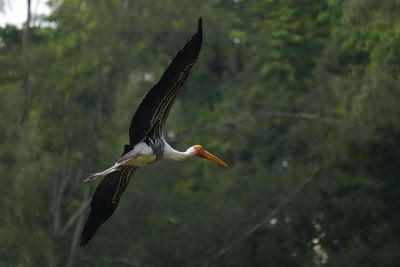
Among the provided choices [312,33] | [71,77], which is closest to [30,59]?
[71,77]

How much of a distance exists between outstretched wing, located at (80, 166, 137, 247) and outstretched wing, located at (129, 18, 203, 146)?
574 mm

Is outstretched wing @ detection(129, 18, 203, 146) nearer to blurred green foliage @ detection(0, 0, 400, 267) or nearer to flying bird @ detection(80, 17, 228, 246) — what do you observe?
flying bird @ detection(80, 17, 228, 246)

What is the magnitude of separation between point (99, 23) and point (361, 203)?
7713 millimetres

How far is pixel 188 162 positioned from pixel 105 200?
617 inches

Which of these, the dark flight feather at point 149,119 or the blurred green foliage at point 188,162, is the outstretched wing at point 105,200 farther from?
the blurred green foliage at point 188,162

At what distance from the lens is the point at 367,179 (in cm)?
2422

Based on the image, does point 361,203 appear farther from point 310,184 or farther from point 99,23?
point 99,23

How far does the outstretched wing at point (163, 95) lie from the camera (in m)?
11.9

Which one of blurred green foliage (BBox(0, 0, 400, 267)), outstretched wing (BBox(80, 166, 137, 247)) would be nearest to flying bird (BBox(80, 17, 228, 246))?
outstretched wing (BBox(80, 166, 137, 247))

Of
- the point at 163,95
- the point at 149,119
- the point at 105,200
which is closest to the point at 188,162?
the point at 105,200

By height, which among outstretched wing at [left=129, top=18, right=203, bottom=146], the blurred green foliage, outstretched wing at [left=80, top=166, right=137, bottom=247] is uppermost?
outstretched wing at [left=129, top=18, right=203, bottom=146]

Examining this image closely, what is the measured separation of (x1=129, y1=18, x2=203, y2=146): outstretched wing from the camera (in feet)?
39.0

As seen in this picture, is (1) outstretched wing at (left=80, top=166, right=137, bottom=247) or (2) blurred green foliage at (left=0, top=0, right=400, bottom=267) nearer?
(1) outstretched wing at (left=80, top=166, right=137, bottom=247)

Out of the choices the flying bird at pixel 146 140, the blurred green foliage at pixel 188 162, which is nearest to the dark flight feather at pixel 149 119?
the flying bird at pixel 146 140
